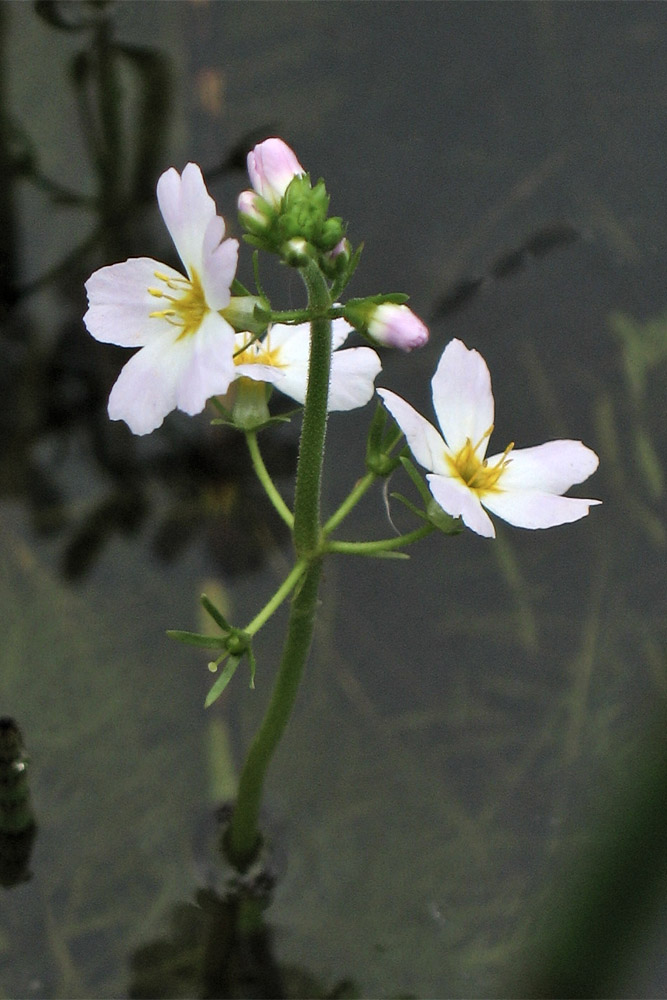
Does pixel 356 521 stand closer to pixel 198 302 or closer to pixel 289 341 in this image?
pixel 289 341

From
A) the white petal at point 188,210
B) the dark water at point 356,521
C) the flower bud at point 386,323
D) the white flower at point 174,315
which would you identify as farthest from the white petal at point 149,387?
the dark water at point 356,521

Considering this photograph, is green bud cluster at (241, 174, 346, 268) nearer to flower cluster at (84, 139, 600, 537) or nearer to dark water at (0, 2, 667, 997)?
flower cluster at (84, 139, 600, 537)

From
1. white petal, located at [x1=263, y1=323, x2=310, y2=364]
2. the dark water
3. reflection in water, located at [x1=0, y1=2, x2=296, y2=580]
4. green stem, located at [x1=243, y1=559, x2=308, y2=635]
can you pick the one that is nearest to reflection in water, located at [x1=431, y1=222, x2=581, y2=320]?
the dark water

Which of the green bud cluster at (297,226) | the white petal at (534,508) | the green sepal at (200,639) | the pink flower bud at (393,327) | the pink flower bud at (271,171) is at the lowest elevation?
the green sepal at (200,639)

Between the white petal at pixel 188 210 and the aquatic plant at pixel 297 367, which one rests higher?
the white petal at pixel 188 210

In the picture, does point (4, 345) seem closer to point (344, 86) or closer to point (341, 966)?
point (344, 86)

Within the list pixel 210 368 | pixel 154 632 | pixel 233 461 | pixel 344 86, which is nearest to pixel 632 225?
pixel 344 86

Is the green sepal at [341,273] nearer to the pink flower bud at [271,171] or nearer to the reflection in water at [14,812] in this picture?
the pink flower bud at [271,171]
